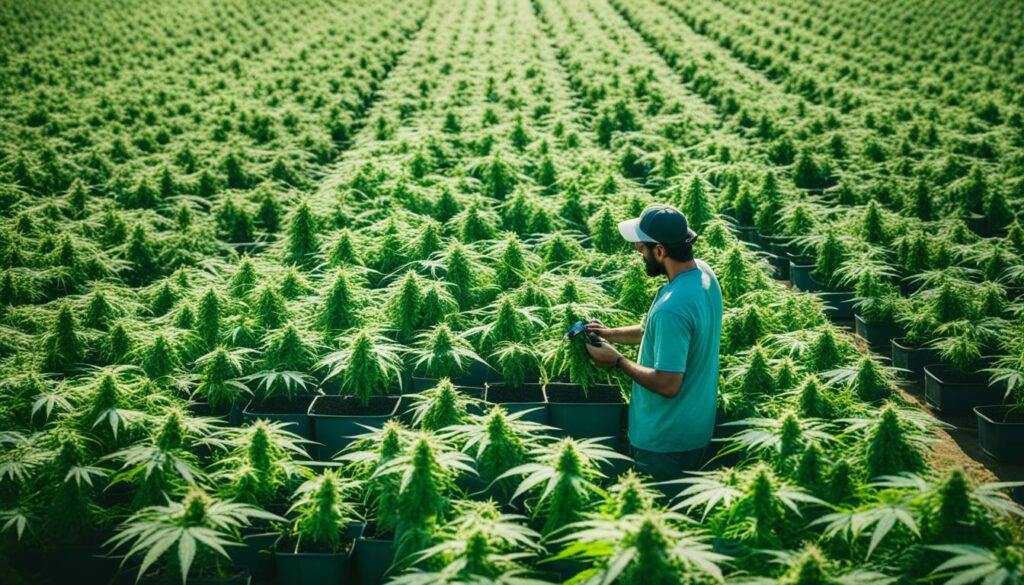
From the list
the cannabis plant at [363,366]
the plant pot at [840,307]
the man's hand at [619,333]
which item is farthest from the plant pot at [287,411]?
the plant pot at [840,307]

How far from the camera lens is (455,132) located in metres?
9.65

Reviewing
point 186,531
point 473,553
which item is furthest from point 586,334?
point 186,531

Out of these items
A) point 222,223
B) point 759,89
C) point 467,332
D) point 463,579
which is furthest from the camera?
point 759,89

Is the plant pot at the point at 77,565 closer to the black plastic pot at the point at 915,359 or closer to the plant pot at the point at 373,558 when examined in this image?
the plant pot at the point at 373,558

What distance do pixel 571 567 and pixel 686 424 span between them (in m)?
0.83

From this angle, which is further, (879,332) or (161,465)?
(879,332)

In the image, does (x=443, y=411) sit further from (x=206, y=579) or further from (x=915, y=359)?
(x=915, y=359)

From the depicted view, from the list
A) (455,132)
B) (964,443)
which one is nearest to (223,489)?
(964,443)

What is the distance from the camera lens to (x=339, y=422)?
402cm

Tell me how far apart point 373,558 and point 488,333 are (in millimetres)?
1671

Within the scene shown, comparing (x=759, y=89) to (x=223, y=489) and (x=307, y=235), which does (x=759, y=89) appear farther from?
(x=223, y=489)

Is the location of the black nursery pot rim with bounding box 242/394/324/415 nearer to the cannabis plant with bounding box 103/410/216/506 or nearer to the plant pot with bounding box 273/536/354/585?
the cannabis plant with bounding box 103/410/216/506

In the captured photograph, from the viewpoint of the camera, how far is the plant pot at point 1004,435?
4164 mm

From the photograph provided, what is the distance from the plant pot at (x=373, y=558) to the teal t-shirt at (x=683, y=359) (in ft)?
3.97
